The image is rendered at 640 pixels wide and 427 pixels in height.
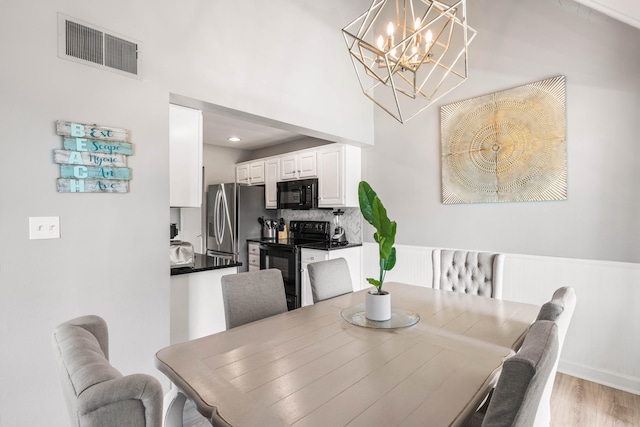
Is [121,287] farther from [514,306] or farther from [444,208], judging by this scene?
[444,208]

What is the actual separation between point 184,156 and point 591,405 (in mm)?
3313

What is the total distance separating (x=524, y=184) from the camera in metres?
2.80

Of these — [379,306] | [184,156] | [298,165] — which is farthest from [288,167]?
[379,306]

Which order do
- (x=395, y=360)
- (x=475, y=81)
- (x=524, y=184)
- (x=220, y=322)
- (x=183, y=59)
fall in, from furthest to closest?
(x=475, y=81) → (x=524, y=184) → (x=220, y=322) → (x=183, y=59) → (x=395, y=360)

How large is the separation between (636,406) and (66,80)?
13.3 ft

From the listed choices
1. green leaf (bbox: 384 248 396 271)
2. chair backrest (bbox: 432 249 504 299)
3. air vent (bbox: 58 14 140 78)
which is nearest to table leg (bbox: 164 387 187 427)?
green leaf (bbox: 384 248 396 271)

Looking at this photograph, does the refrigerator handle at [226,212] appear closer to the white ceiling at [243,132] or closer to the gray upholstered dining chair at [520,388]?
A: the white ceiling at [243,132]

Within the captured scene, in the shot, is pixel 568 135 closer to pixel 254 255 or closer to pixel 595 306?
pixel 595 306

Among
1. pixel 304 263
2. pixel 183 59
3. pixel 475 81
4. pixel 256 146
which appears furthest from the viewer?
pixel 256 146

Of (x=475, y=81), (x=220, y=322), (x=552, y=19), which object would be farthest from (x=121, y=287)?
(x=552, y=19)

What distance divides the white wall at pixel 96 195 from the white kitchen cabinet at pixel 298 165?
5.54 ft

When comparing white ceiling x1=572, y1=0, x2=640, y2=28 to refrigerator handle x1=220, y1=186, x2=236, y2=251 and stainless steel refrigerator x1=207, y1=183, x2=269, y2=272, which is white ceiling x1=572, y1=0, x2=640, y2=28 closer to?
stainless steel refrigerator x1=207, y1=183, x2=269, y2=272

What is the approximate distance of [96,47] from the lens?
5.96 feet

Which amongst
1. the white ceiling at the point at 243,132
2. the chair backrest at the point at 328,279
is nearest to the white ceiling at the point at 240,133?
the white ceiling at the point at 243,132
